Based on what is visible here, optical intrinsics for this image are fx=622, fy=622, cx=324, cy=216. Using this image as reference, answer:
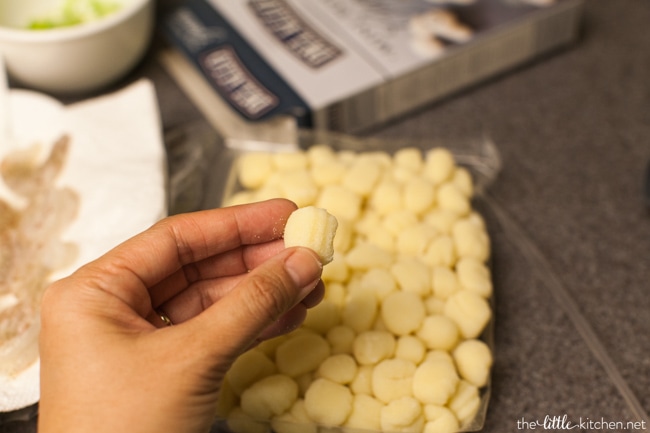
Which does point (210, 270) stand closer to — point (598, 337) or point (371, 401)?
point (371, 401)

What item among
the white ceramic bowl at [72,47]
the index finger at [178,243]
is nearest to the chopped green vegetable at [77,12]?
the white ceramic bowl at [72,47]

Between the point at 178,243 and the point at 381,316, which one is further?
the point at 381,316

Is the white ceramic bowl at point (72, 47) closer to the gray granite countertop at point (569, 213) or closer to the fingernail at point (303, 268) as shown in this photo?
the gray granite countertop at point (569, 213)

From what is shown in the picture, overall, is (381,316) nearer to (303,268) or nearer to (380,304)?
(380,304)

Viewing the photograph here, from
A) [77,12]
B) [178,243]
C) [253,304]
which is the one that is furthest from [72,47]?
[253,304]

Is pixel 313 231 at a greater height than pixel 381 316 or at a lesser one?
greater

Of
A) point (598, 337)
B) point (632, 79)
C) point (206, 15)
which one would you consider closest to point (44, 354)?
point (598, 337)

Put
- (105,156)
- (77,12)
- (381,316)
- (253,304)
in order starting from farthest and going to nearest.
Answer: (77,12), (105,156), (381,316), (253,304)
